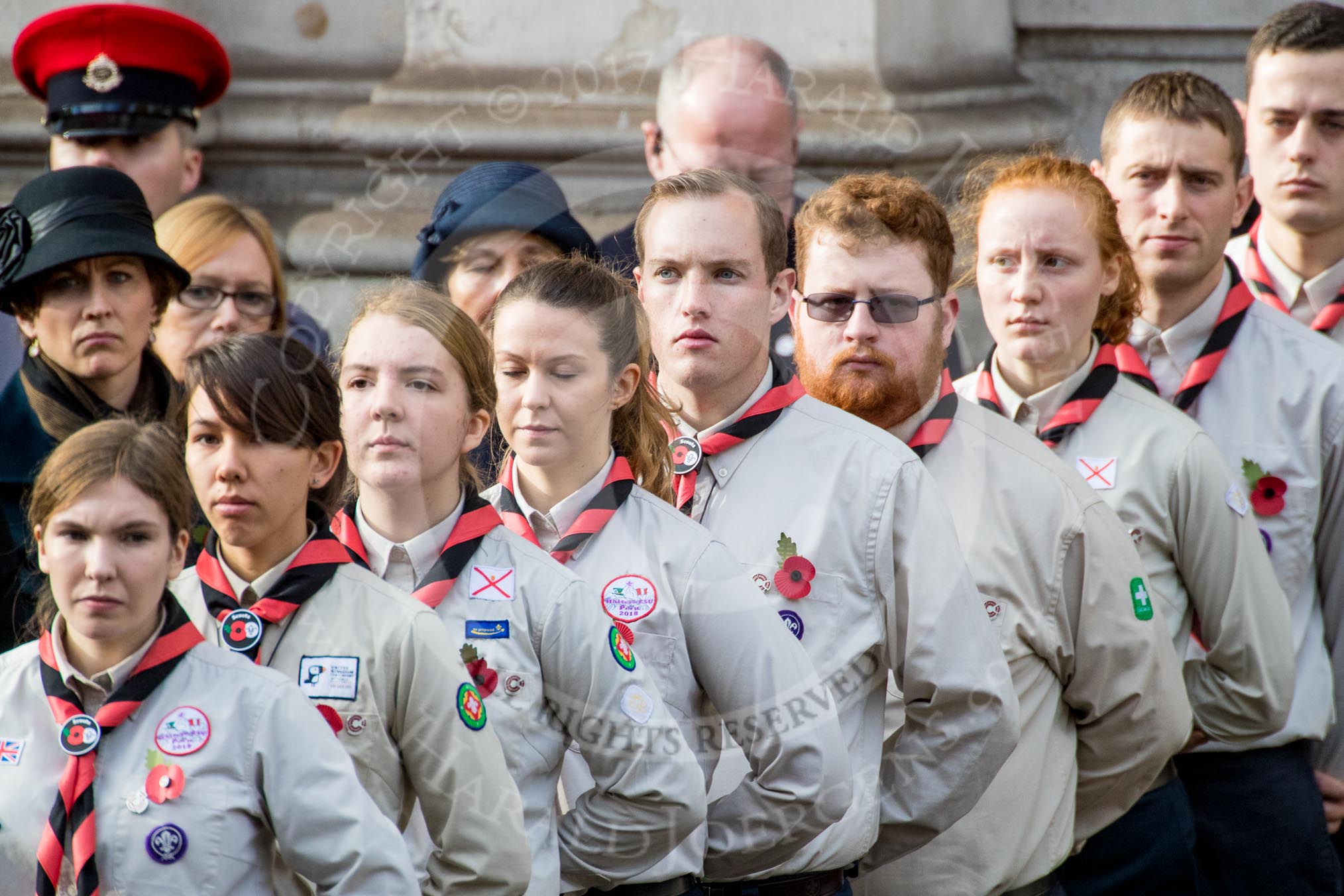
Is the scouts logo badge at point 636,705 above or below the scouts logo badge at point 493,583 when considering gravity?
below

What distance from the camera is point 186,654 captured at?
7.64 ft

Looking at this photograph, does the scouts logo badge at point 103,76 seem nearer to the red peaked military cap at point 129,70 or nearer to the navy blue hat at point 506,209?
the red peaked military cap at point 129,70

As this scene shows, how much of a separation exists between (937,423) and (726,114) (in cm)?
74

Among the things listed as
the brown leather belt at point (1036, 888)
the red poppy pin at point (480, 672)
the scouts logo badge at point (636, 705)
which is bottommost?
the brown leather belt at point (1036, 888)

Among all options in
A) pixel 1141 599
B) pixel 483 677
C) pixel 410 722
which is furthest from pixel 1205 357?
pixel 410 722

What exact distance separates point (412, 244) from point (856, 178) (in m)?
0.84

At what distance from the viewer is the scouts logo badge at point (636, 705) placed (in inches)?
98.5

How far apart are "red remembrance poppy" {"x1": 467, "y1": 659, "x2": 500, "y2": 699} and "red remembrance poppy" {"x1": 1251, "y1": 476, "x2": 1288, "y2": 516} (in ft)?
6.55

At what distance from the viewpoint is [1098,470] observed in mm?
3389

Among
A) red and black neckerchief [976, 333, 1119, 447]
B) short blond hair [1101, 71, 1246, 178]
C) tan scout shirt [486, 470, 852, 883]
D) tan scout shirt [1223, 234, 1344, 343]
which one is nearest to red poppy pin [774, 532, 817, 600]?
tan scout shirt [486, 470, 852, 883]

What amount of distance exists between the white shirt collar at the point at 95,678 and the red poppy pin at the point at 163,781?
0.13m

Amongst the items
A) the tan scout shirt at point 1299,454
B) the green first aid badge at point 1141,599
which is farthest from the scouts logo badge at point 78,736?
the tan scout shirt at point 1299,454

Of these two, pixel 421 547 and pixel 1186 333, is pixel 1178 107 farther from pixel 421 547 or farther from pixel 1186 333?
pixel 421 547

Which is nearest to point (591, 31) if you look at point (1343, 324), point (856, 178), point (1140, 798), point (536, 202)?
point (536, 202)
